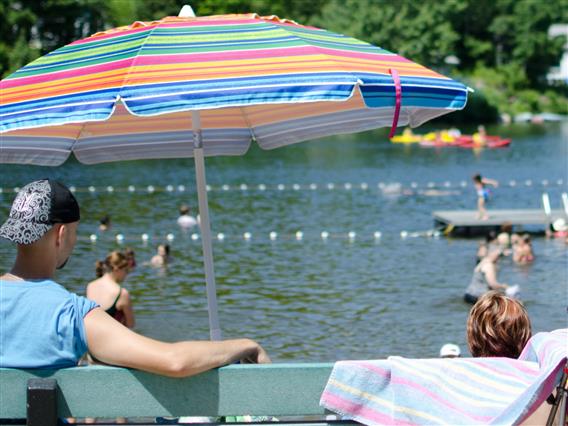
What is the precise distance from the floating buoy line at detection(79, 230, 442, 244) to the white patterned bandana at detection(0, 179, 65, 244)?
20.3 meters

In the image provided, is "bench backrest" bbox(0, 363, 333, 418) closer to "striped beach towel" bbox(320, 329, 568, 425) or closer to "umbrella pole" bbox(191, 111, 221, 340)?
"striped beach towel" bbox(320, 329, 568, 425)

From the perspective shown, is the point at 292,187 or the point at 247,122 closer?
the point at 247,122

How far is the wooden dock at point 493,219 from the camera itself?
25.0m

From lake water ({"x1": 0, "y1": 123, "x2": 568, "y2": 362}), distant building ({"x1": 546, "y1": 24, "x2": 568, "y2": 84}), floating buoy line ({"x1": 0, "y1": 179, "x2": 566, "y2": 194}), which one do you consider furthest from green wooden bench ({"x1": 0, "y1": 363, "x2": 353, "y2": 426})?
distant building ({"x1": 546, "y1": 24, "x2": 568, "y2": 84})

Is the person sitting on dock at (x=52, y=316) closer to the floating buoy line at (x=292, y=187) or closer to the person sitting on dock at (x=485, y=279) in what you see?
the person sitting on dock at (x=485, y=279)

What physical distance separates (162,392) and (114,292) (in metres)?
6.50

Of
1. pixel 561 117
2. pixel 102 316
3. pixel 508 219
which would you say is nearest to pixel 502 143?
pixel 508 219

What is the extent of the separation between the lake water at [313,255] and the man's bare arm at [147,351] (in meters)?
10.2

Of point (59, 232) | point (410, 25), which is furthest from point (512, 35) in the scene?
point (59, 232)

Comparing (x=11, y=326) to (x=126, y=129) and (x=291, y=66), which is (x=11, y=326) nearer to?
(x=291, y=66)

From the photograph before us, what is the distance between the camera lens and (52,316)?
148 inches

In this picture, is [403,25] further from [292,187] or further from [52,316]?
[52,316]

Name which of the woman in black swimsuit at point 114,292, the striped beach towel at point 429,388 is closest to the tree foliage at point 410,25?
the woman in black swimsuit at point 114,292

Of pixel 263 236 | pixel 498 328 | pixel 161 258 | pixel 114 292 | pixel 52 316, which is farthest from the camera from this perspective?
pixel 263 236
